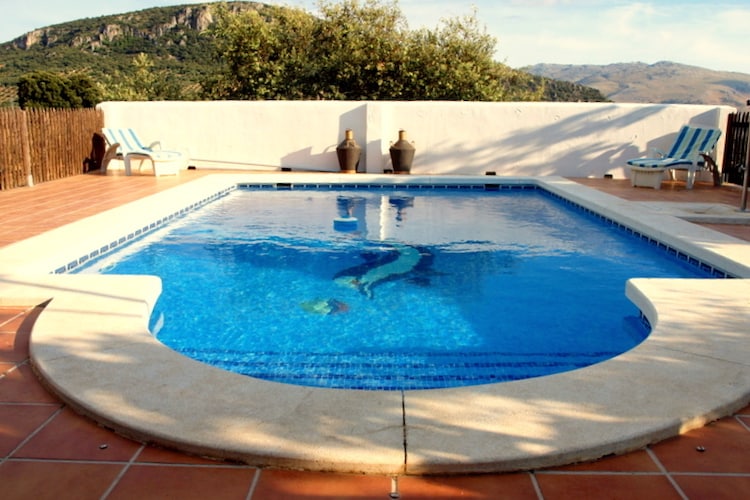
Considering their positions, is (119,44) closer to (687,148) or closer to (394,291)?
(687,148)

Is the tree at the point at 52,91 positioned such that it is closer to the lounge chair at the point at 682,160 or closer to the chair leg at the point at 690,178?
the lounge chair at the point at 682,160

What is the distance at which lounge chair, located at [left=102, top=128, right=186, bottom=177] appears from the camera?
1138cm

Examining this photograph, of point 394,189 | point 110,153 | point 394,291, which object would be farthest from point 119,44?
point 394,291

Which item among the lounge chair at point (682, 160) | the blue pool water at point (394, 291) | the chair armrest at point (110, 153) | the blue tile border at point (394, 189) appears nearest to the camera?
the blue pool water at point (394, 291)

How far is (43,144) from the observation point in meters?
10.7

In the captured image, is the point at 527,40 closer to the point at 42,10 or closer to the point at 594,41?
the point at 594,41

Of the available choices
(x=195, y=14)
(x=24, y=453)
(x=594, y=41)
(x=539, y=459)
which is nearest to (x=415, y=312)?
(x=539, y=459)

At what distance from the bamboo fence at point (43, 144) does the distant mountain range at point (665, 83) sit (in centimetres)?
4175

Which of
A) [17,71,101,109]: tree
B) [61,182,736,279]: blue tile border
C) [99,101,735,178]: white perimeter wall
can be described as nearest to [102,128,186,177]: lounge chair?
[99,101,735,178]: white perimeter wall

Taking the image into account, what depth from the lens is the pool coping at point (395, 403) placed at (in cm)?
239

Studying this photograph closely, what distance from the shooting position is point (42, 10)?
22.9m

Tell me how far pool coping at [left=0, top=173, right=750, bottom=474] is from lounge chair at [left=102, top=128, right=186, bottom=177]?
7.72 m

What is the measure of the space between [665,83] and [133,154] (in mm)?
65794

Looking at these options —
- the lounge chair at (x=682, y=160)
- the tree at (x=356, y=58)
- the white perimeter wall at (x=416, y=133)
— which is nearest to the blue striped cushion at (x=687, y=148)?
the lounge chair at (x=682, y=160)
